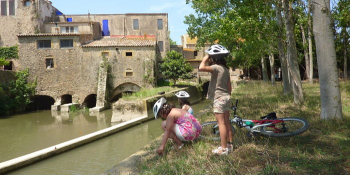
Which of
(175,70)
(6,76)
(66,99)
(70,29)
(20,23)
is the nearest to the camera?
(6,76)

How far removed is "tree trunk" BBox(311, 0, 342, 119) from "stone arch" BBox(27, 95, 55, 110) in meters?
27.0

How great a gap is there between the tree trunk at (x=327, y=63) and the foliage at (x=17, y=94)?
23.2 m

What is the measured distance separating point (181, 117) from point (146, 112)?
11.5 m

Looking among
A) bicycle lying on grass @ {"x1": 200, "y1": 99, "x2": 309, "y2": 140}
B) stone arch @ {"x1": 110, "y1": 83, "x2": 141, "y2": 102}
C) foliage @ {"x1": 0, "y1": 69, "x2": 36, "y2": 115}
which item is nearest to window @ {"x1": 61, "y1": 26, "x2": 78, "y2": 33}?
foliage @ {"x1": 0, "y1": 69, "x2": 36, "y2": 115}

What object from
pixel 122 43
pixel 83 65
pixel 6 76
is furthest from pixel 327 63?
pixel 6 76

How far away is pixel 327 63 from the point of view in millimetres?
5758

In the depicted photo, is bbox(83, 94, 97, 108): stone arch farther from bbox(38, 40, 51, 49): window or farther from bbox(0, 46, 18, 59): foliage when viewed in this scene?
bbox(0, 46, 18, 59): foliage

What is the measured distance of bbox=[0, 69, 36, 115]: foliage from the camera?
21.4 meters

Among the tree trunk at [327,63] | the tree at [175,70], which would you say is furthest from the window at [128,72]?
the tree trunk at [327,63]

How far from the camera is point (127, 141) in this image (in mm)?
10125

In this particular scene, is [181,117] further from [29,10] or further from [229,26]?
[29,10]

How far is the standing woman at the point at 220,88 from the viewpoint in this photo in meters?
3.94

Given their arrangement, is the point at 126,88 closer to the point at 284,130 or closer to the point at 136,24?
the point at 136,24

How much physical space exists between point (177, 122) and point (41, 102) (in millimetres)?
27571
